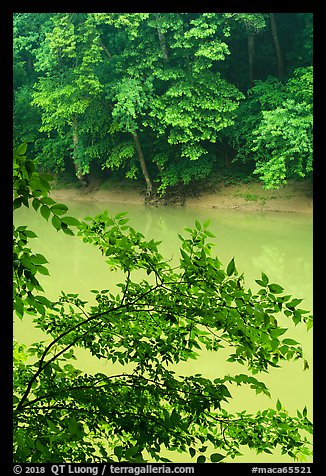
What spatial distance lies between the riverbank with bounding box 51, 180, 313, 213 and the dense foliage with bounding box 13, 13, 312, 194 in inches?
15.5

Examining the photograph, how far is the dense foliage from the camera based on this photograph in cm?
1345

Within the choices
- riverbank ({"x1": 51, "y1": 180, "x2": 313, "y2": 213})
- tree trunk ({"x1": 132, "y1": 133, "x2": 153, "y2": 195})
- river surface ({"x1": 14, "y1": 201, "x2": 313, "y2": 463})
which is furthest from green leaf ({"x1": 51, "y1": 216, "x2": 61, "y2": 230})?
tree trunk ({"x1": 132, "y1": 133, "x2": 153, "y2": 195})

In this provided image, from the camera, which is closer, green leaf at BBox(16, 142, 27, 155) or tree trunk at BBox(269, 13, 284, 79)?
green leaf at BBox(16, 142, 27, 155)

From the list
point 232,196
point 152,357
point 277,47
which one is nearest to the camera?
point 152,357

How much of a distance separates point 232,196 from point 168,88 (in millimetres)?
3043

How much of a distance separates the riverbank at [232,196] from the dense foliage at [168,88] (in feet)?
1.30

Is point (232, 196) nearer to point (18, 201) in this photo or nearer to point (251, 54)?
Answer: point (251, 54)

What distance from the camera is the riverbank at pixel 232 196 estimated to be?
12539mm

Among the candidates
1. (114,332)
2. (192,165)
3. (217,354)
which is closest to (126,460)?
(114,332)

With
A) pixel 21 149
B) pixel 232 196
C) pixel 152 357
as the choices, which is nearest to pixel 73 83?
pixel 232 196

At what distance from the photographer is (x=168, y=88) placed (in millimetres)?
14375

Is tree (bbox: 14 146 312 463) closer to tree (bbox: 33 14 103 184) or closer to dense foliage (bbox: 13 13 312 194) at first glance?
dense foliage (bbox: 13 13 312 194)

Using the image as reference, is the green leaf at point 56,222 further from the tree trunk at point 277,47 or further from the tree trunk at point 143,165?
the tree trunk at point 277,47
